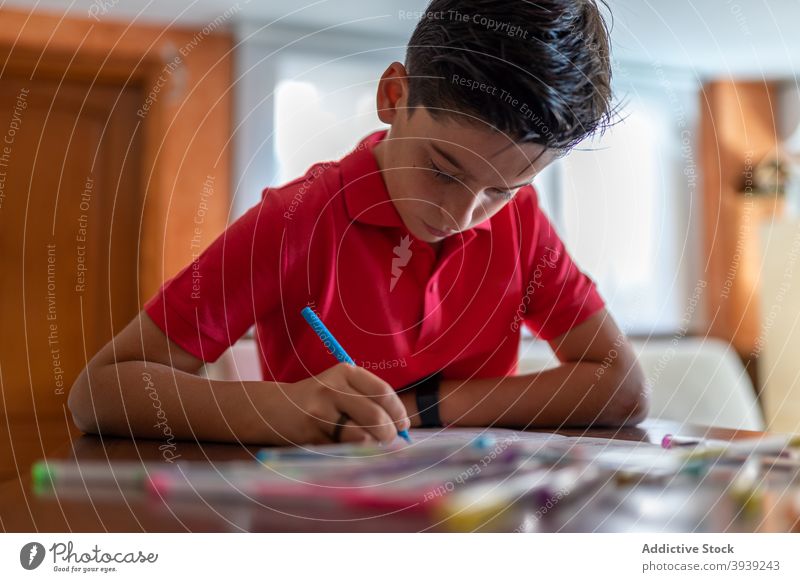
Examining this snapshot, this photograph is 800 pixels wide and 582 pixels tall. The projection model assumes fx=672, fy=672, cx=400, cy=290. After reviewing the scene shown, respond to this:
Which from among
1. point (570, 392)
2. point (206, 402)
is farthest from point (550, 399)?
point (206, 402)

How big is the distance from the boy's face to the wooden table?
0.20 metres

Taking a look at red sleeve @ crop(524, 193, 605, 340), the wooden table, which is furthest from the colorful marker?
red sleeve @ crop(524, 193, 605, 340)

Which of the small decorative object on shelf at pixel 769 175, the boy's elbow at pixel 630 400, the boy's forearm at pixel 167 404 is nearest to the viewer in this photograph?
the boy's forearm at pixel 167 404

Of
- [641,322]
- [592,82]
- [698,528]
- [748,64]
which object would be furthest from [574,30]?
[641,322]

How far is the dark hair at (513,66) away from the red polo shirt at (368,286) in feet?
0.33

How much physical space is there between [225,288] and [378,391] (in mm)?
149

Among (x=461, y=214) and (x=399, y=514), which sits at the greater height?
(x=461, y=214)

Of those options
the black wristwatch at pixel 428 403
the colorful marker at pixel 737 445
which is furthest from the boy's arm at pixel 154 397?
the colorful marker at pixel 737 445

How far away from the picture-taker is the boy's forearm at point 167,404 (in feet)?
1.16

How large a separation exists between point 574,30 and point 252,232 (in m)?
0.23

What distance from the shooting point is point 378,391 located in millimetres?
323

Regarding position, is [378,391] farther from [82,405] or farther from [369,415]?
[82,405]

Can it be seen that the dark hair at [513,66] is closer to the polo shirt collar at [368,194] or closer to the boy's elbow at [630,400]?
the polo shirt collar at [368,194]
